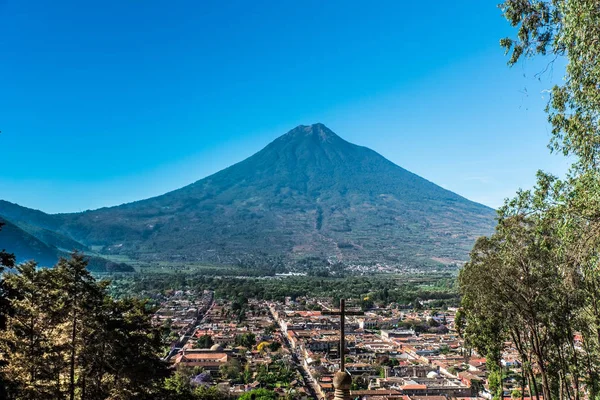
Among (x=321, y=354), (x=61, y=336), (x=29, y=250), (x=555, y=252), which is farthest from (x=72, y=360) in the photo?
(x=29, y=250)

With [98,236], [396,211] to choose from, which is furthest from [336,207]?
[98,236]

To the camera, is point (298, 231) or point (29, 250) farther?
point (298, 231)

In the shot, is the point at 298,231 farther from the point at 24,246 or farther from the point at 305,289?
the point at 24,246

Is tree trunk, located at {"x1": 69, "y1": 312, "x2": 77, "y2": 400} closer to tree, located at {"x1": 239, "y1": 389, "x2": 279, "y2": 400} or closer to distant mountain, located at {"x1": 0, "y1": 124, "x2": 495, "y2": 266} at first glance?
tree, located at {"x1": 239, "y1": 389, "x2": 279, "y2": 400}

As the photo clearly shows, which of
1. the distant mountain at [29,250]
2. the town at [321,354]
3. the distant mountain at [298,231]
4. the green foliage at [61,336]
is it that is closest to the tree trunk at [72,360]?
the green foliage at [61,336]

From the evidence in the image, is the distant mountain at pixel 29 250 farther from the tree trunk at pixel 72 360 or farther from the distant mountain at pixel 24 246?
the tree trunk at pixel 72 360

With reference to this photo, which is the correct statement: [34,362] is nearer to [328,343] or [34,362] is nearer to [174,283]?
[328,343]
